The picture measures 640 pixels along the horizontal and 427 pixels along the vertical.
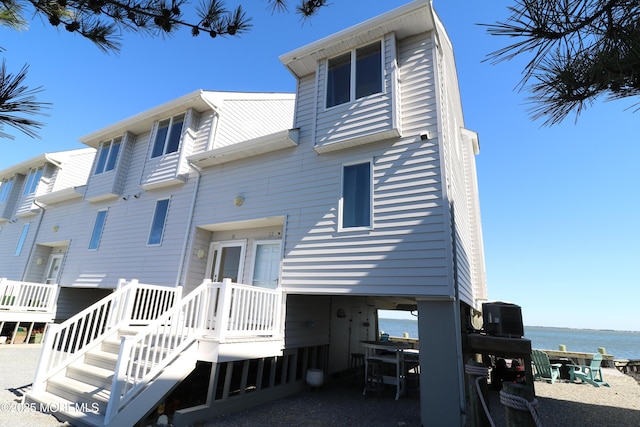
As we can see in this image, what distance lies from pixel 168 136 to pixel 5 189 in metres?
13.1

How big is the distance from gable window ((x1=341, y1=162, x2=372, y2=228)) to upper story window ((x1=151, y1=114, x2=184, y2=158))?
6.02 meters

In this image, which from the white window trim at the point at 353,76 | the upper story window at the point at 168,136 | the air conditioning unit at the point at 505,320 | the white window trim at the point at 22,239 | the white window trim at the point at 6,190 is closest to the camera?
the air conditioning unit at the point at 505,320

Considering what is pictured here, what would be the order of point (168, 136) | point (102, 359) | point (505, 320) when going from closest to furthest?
point (102, 359)
point (505, 320)
point (168, 136)

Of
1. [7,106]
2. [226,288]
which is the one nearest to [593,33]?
[7,106]

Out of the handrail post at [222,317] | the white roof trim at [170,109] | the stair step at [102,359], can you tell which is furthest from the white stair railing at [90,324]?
the white roof trim at [170,109]

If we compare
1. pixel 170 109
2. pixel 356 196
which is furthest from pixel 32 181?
pixel 356 196

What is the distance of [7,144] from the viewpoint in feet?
8.09

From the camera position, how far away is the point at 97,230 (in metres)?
10.8

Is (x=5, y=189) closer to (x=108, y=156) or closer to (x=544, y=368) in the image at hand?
(x=108, y=156)

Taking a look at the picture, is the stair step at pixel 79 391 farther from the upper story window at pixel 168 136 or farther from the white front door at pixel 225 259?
the upper story window at pixel 168 136

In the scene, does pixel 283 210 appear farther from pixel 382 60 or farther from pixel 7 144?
pixel 7 144

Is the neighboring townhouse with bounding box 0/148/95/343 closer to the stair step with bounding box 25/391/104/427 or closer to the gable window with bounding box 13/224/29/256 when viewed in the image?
the gable window with bounding box 13/224/29/256

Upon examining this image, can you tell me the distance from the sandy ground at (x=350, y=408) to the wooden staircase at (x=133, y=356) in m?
0.46

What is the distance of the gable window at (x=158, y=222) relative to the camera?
9125 mm
